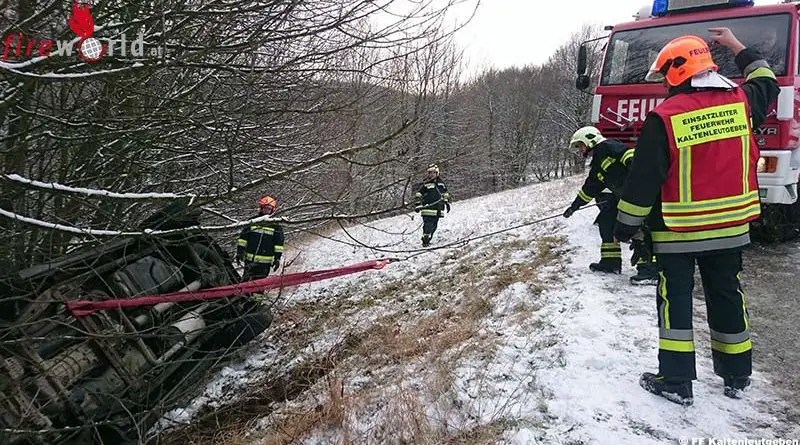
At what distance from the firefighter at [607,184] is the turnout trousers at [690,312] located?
1.73 meters

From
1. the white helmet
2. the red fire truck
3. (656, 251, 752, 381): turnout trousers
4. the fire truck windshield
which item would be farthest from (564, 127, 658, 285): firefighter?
(656, 251, 752, 381): turnout trousers

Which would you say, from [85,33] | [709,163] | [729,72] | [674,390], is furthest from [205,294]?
[729,72]

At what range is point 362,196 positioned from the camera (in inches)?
102

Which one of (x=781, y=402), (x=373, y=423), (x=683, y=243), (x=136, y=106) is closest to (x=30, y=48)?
(x=136, y=106)

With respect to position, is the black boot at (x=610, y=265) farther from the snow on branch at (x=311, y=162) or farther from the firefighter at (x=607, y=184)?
the snow on branch at (x=311, y=162)

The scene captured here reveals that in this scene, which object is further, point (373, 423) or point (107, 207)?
point (373, 423)

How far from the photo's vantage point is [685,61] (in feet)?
8.84

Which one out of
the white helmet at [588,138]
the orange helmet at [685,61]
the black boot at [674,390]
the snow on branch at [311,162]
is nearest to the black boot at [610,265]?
the white helmet at [588,138]

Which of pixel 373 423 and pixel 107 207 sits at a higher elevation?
pixel 107 207

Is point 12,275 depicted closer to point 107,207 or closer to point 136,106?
point 107,207

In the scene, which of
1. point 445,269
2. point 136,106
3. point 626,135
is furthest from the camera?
point 445,269

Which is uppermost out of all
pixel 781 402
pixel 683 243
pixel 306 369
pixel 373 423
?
pixel 683 243

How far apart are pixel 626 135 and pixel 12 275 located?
590 centimetres

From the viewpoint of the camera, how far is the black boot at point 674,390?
271cm
